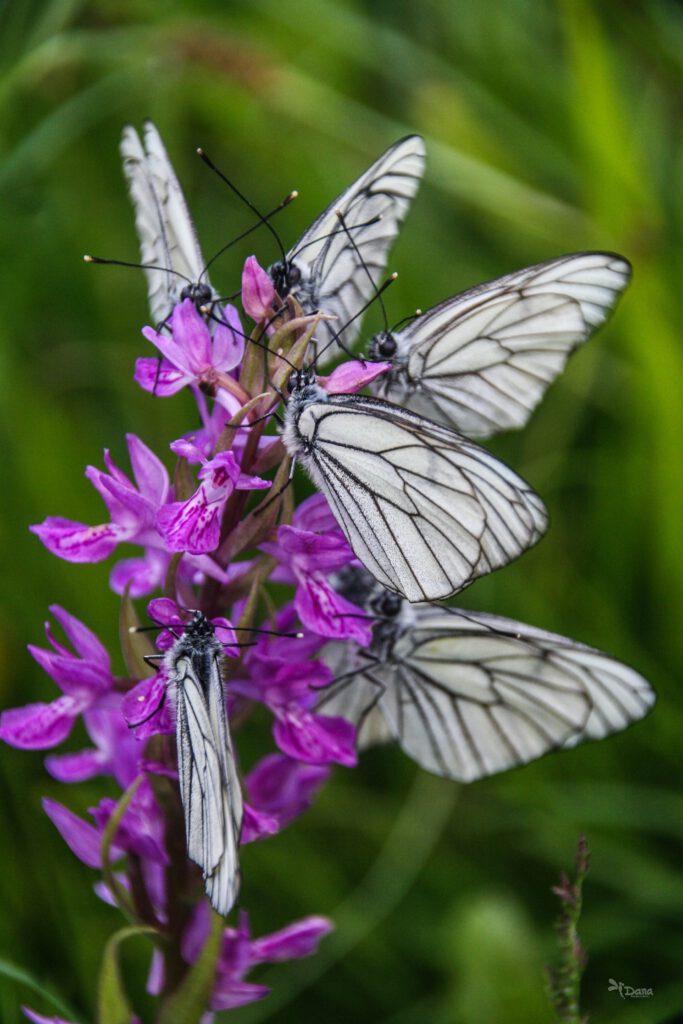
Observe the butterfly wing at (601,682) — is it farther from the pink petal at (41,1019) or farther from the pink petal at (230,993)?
the pink petal at (41,1019)

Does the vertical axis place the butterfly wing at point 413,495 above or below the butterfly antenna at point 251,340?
below

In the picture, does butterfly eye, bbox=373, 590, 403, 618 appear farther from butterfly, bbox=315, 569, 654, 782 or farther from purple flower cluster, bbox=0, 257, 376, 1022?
purple flower cluster, bbox=0, 257, 376, 1022

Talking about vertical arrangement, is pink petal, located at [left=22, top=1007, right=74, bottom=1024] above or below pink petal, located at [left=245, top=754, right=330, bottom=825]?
below

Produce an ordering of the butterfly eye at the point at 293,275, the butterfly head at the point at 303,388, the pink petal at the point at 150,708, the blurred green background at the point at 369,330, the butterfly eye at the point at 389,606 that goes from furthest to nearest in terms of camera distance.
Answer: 1. the blurred green background at the point at 369,330
2. the butterfly eye at the point at 389,606
3. the butterfly eye at the point at 293,275
4. the butterfly head at the point at 303,388
5. the pink petal at the point at 150,708

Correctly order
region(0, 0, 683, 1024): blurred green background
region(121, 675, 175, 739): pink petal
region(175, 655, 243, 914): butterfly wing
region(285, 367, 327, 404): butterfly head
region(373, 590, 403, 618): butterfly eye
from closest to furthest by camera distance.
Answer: region(175, 655, 243, 914): butterfly wing, region(121, 675, 175, 739): pink petal, region(285, 367, 327, 404): butterfly head, region(373, 590, 403, 618): butterfly eye, region(0, 0, 683, 1024): blurred green background

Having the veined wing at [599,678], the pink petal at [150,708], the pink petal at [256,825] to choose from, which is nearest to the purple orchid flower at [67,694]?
the pink petal at [150,708]

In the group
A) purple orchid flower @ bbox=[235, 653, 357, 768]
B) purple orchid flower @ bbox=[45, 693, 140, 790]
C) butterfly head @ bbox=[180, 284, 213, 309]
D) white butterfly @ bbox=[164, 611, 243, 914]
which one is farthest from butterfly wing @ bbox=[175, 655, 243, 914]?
butterfly head @ bbox=[180, 284, 213, 309]
